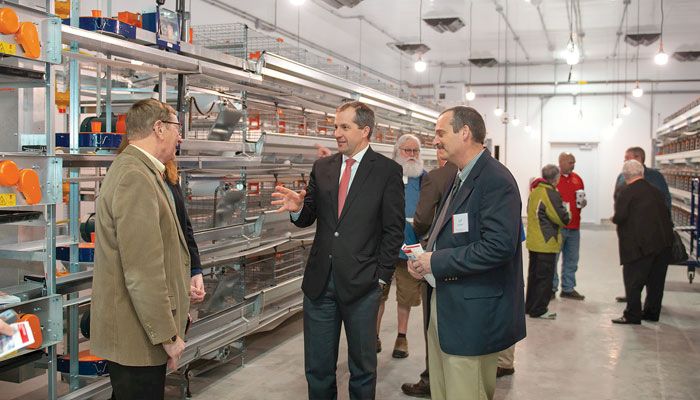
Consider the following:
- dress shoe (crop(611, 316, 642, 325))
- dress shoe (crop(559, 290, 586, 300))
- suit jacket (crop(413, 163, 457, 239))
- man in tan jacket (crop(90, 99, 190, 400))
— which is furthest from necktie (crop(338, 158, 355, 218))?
dress shoe (crop(559, 290, 586, 300))

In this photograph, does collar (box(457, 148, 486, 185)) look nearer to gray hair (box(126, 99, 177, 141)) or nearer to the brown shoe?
gray hair (box(126, 99, 177, 141))

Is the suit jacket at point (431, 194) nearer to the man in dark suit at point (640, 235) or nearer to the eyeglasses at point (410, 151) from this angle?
the eyeglasses at point (410, 151)

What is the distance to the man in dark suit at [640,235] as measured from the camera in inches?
239

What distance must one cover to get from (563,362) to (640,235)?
1.76 meters

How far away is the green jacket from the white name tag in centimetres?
374

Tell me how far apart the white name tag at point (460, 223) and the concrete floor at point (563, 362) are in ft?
6.41

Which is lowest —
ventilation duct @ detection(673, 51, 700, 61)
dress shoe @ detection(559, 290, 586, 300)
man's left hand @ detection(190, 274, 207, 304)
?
dress shoe @ detection(559, 290, 586, 300)

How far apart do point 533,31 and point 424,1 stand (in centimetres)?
401

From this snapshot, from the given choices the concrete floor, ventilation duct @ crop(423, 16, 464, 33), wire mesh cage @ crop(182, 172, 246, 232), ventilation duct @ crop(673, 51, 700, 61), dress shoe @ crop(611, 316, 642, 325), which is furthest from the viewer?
ventilation duct @ crop(673, 51, 700, 61)

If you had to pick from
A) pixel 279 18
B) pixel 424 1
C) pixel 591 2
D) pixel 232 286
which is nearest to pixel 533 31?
pixel 591 2

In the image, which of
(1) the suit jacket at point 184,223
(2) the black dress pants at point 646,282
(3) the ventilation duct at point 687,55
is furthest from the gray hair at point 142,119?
(3) the ventilation duct at point 687,55

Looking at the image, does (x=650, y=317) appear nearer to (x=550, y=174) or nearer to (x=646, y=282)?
(x=646, y=282)

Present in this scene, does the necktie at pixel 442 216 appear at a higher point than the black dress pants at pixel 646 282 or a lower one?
higher

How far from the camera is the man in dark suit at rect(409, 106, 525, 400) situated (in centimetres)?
262
